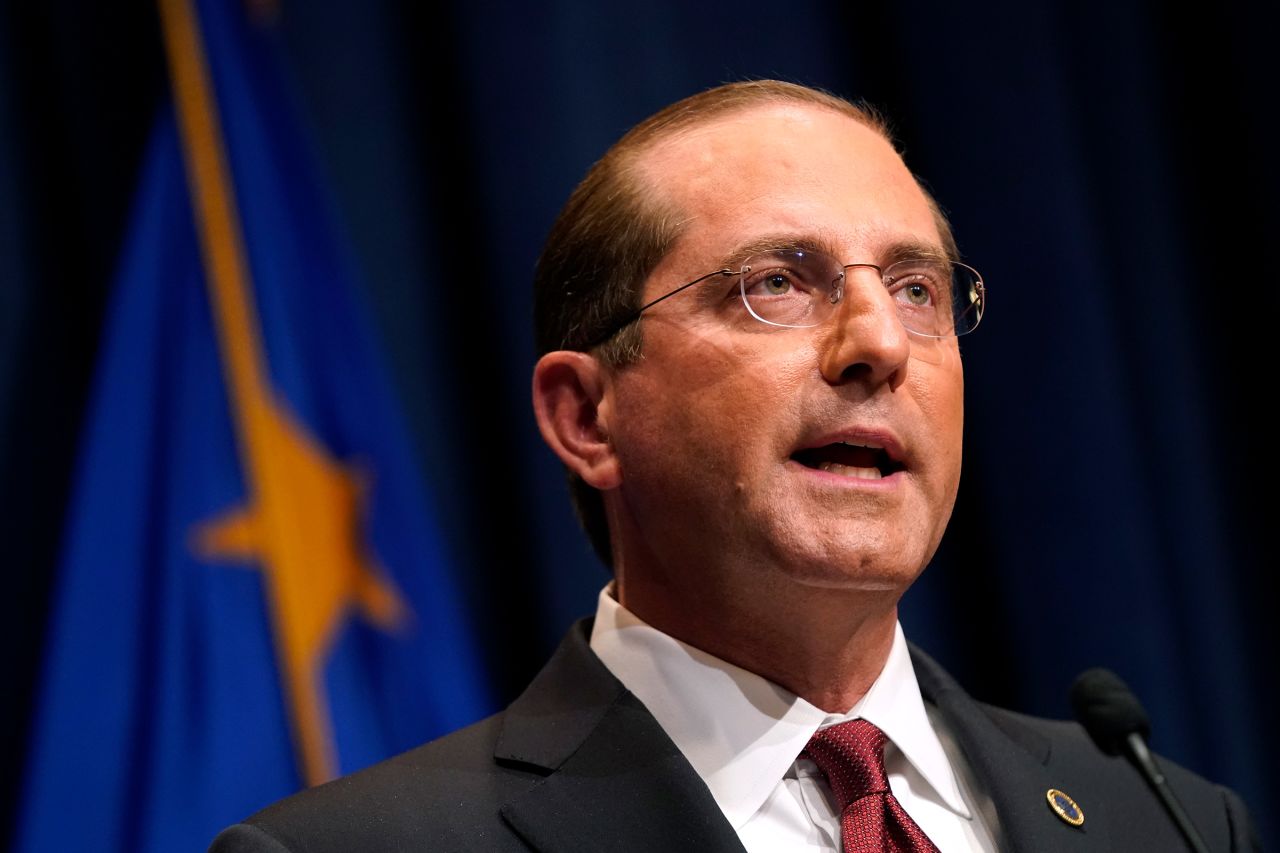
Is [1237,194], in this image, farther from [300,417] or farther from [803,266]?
[300,417]

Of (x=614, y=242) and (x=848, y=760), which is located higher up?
Result: (x=614, y=242)

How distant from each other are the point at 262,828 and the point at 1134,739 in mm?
1084

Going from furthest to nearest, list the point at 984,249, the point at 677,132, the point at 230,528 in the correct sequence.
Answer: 1. the point at 984,249
2. the point at 230,528
3. the point at 677,132

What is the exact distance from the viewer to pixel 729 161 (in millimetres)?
1742

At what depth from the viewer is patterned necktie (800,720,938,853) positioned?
1.53 m

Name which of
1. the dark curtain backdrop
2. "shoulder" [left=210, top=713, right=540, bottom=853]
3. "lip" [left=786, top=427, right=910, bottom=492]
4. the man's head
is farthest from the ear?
the dark curtain backdrop

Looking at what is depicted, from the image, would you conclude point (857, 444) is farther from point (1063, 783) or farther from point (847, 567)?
point (1063, 783)

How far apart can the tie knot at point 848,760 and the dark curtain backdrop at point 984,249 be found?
136 centimetres

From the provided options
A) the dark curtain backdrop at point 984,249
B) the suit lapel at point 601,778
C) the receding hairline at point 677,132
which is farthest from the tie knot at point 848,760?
the dark curtain backdrop at point 984,249

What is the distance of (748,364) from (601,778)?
491 millimetres

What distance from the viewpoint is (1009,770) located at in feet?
5.59

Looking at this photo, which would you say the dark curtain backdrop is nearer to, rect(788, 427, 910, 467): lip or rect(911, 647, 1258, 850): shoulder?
rect(911, 647, 1258, 850): shoulder

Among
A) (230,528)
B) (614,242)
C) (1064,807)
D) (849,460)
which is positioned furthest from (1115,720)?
(230,528)

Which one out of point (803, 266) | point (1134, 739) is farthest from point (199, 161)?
point (1134, 739)
